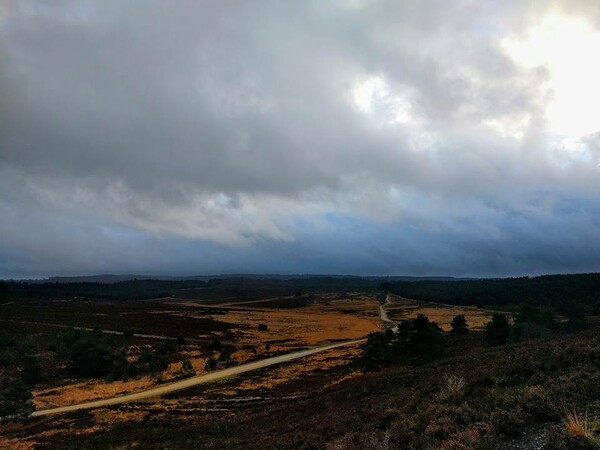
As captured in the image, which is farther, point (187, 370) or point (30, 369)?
point (187, 370)

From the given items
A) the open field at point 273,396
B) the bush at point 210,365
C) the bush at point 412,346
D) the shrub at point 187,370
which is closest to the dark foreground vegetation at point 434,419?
the open field at point 273,396

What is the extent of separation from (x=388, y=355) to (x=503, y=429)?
44.6 m

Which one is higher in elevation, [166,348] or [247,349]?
[166,348]

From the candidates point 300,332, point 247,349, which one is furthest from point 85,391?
point 300,332

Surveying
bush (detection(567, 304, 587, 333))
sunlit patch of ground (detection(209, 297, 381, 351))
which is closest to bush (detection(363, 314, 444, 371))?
bush (detection(567, 304, 587, 333))

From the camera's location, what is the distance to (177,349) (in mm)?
75938

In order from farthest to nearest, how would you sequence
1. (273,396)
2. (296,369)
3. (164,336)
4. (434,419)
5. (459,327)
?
(164,336), (459,327), (296,369), (273,396), (434,419)

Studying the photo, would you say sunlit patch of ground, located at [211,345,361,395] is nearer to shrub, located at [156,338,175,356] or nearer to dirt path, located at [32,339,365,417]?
dirt path, located at [32,339,365,417]

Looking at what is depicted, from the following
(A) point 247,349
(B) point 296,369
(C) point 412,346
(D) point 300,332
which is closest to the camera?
(C) point 412,346

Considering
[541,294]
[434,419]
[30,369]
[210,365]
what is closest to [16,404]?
[30,369]

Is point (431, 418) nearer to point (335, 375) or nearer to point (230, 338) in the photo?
point (335, 375)

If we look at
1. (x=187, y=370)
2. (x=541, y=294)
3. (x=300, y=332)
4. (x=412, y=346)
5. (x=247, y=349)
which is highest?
(x=412, y=346)

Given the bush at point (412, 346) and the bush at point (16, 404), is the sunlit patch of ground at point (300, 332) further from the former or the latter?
the bush at point (16, 404)

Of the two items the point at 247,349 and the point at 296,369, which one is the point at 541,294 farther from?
the point at 296,369
